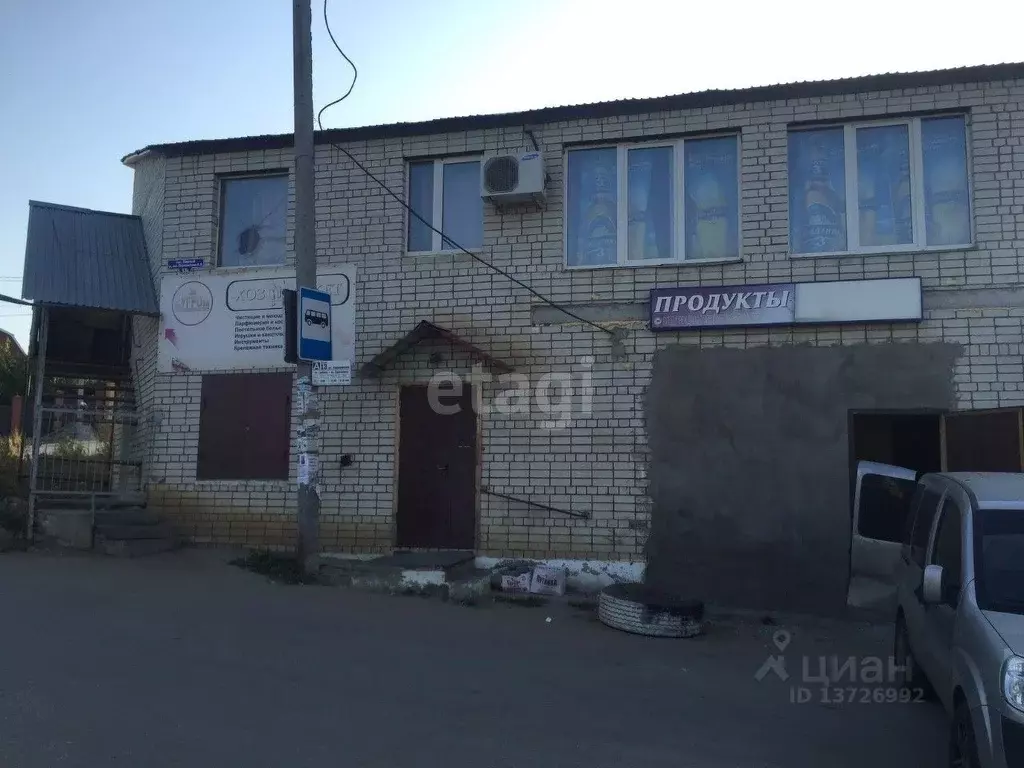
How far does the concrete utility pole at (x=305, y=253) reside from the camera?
9695mm

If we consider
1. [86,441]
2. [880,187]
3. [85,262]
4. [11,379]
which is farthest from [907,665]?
[11,379]

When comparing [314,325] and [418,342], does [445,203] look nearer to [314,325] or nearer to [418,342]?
[418,342]

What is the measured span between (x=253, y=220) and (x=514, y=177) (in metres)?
3.80

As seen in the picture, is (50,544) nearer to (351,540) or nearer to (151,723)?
(351,540)

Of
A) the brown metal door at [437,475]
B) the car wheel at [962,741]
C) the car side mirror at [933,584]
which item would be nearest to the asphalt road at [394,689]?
the car wheel at [962,741]

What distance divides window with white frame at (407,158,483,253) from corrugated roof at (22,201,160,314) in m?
3.75

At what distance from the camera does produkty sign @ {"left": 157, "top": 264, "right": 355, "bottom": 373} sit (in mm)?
11281

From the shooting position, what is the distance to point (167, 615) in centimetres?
A: 808

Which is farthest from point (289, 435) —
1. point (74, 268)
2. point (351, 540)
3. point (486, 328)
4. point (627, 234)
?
point (627, 234)

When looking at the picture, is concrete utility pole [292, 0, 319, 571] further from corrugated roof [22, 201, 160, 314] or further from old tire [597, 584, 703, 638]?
old tire [597, 584, 703, 638]

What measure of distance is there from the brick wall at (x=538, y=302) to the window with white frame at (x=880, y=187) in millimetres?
191

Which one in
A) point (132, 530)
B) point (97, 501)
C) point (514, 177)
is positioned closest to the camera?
point (514, 177)

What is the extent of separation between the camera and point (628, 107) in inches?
415

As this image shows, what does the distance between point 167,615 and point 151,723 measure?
3081 mm
